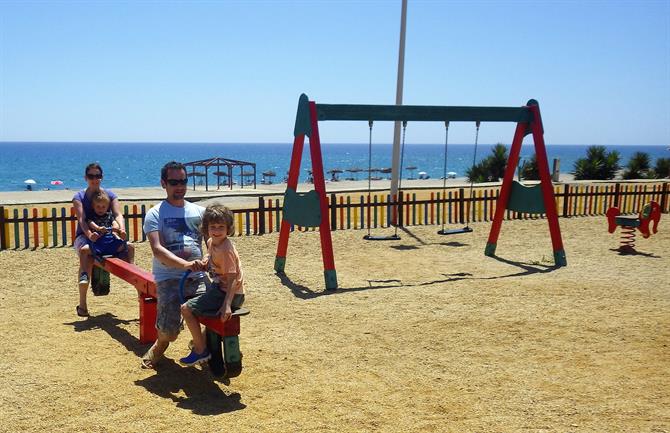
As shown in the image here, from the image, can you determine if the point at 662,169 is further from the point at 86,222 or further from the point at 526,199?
the point at 86,222

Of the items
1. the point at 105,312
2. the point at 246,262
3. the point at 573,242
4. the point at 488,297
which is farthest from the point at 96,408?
the point at 573,242

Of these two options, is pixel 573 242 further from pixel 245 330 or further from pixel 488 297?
pixel 245 330

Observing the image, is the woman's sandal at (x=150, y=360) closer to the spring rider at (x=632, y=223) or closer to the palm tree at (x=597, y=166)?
the spring rider at (x=632, y=223)

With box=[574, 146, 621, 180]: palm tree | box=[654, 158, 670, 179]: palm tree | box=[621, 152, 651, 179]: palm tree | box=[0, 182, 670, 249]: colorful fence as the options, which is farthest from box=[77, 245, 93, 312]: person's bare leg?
box=[654, 158, 670, 179]: palm tree

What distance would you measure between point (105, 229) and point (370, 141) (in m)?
4.58

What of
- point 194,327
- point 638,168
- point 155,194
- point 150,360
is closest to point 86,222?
point 150,360

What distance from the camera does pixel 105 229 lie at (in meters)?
6.96

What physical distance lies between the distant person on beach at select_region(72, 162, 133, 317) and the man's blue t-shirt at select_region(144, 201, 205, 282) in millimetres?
1824

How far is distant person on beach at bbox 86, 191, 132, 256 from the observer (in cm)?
691

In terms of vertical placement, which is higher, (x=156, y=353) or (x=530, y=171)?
(x=530, y=171)

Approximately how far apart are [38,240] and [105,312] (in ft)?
17.0

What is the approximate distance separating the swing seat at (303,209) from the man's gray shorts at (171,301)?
A: 4.16m

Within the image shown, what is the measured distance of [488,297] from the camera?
829 centimetres

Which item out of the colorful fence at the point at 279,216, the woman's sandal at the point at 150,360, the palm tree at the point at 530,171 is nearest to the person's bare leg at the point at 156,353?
the woman's sandal at the point at 150,360
